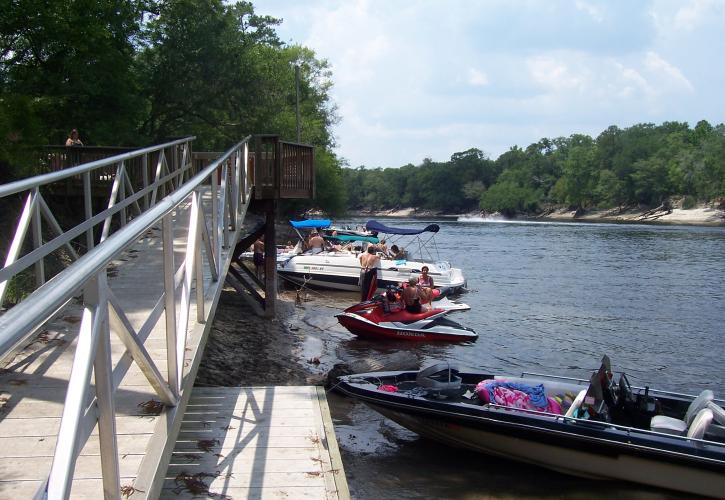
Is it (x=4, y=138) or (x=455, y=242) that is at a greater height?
(x=4, y=138)

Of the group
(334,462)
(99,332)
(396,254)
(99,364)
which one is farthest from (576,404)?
(396,254)

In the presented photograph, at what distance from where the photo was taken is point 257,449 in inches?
244

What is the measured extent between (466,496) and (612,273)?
90.0 feet

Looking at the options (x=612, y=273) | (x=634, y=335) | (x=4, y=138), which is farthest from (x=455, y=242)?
(x=4, y=138)

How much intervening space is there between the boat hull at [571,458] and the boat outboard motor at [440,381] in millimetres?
385

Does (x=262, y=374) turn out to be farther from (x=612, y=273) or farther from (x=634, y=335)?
(x=612, y=273)

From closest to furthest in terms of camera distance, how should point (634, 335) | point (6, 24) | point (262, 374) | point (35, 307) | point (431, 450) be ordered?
point (35, 307)
point (431, 450)
point (262, 374)
point (6, 24)
point (634, 335)

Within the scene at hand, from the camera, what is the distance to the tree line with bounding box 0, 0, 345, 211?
53.7ft

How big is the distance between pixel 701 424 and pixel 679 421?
59 centimetres

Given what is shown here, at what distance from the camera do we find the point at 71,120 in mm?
21422

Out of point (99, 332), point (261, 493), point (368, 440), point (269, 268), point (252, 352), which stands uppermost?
point (99, 332)

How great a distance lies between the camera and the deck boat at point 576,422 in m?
8.58

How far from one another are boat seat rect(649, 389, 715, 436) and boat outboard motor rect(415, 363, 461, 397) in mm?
2451

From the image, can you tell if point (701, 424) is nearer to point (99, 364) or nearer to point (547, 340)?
point (99, 364)
